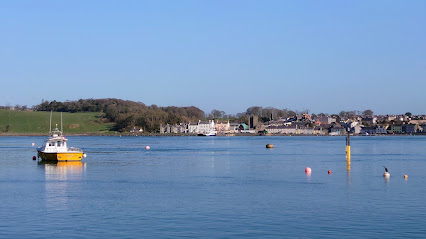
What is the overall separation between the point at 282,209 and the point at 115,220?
764 centimetres

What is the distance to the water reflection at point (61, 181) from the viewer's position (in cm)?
2891

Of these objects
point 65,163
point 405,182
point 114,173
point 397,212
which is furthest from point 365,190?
point 65,163

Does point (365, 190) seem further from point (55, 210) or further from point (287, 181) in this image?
point (55, 210)

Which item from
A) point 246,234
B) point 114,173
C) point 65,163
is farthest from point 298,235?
point 65,163

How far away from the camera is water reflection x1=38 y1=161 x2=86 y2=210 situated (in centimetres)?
2891

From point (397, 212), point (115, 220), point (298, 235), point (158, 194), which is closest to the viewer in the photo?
point (298, 235)

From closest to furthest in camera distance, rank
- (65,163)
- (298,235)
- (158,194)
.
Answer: (298,235)
(158,194)
(65,163)

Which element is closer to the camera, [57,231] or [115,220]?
[57,231]

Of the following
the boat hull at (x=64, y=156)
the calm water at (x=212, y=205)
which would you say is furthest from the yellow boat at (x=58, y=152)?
the calm water at (x=212, y=205)

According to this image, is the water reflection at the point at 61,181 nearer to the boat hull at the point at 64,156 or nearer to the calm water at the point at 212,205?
the calm water at the point at 212,205

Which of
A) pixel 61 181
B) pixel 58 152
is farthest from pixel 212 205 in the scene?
pixel 58 152

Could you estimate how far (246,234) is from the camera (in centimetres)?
2072

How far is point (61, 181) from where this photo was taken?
39094mm

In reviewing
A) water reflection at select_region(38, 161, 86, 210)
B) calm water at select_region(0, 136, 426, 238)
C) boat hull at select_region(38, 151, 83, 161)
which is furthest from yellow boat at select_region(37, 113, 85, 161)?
calm water at select_region(0, 136, 426, 238)
